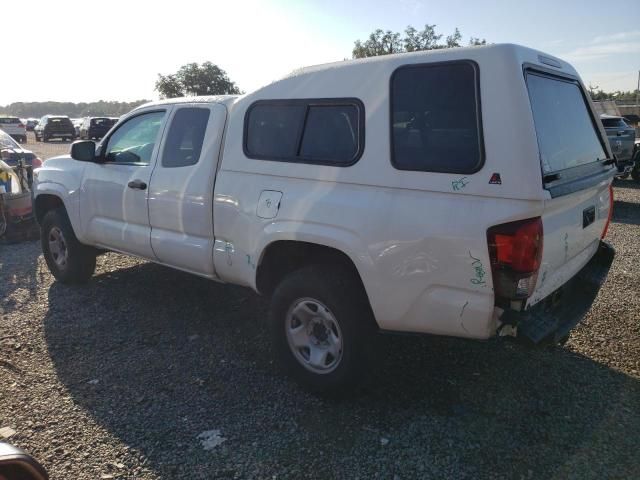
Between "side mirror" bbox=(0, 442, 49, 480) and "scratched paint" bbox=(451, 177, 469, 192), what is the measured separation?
209 cm

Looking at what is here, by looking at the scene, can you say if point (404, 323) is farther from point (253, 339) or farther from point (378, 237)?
point (253, 339)

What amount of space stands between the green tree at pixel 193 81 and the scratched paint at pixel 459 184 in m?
44.8

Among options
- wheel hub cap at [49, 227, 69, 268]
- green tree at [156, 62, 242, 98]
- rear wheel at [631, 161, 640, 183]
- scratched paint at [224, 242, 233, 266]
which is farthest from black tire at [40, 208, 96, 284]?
green tree at [156, 62, 242, 98]

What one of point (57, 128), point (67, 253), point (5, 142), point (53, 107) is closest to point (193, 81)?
point (57, 128)

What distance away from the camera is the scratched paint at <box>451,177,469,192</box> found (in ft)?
8.68

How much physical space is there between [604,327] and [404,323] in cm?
248

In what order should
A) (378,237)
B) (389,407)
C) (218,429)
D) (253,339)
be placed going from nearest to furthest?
1. (378,237)
2. (218,429)
3. (389,407)
4. (253,339)

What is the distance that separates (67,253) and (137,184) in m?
1.54

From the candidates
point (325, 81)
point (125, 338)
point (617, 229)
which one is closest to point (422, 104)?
point (325, 81)

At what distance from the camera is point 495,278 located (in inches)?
102

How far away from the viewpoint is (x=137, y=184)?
445 centimetres

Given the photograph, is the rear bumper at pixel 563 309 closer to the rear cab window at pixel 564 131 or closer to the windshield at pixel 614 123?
the rear cab window at pixel 564 131

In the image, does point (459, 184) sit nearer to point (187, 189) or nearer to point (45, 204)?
point (187, 189)

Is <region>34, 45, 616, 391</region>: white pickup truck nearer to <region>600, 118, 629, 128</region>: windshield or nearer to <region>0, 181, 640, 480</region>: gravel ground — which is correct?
<region>0, 181, 640, 480</region>: gravel ground
